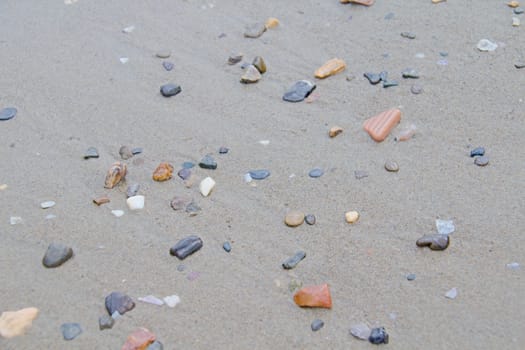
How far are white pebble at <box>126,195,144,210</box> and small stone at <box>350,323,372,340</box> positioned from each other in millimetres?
877

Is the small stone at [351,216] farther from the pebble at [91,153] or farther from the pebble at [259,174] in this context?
the pebble at [91,153]

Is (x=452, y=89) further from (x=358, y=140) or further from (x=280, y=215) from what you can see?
(x=280, y=215)

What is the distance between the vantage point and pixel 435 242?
2.10m

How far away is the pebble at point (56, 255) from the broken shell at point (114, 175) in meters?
0.34

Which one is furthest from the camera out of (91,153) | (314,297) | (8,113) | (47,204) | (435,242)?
(8,113)

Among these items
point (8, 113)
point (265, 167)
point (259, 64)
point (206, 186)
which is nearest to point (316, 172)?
point (265, 167)

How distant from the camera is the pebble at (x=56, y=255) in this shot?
6.88 feet

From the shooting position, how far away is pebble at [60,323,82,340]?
6.18 ft

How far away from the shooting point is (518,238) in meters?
2.12

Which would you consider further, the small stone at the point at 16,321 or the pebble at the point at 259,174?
the pebble at the point at 259,174

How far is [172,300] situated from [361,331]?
57cm

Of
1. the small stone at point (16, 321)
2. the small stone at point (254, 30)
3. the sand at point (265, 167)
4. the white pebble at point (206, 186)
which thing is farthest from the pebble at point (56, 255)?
the small stone at point (254, 30)

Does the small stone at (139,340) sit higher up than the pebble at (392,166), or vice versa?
the pebble at (392,166)

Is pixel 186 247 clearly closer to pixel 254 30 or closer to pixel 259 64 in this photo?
pixel 259 64
